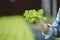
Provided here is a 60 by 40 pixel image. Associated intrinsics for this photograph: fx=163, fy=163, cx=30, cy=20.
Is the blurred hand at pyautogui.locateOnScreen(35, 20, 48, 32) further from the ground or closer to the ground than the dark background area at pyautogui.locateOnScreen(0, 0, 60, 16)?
further from the ground

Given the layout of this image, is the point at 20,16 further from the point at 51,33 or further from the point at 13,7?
the point at 51,33

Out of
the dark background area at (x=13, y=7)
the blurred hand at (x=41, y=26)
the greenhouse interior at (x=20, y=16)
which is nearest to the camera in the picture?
the blurred hand at (x=41, y=26)

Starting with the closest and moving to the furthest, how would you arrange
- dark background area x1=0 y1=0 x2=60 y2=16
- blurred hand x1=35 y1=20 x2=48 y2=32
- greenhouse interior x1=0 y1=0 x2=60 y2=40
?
blurred hand x1=35 y1=20 x2=48 y2=32
greenhouse interior x1=0 y1=0 x2=60 y2=40
dark background area x1=0 y1=0 x2=60 y2=16

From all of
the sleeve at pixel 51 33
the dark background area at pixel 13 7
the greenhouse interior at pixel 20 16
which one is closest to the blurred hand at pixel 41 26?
the sleeve at pixel 51 33

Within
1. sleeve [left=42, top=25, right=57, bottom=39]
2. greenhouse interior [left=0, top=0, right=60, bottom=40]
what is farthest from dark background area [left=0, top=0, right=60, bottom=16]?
sleeve [left=42, top=25, right=57, bottom=39]

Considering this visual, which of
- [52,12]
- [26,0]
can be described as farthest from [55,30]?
[26,0]

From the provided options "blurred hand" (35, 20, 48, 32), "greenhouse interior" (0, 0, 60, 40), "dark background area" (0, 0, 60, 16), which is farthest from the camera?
"dark background area" (0, 0, 60, 16)

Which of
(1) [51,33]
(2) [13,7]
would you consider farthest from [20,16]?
(1) [51,33]

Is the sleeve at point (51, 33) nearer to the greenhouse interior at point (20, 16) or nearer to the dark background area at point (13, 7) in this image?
the greenhouse interior at point (20, 16)

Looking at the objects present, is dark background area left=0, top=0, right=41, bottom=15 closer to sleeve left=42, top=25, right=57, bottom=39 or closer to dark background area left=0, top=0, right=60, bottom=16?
dark background area left=0, top=0, right=60, bottom=16

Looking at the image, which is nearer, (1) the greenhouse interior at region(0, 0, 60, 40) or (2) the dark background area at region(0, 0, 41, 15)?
(1) the greenhouse interior at region(0, 0, 60, 40)

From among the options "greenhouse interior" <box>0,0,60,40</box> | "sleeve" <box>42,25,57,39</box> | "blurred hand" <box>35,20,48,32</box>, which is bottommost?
"greenhouse interior" <box>0,0,60,40</box>

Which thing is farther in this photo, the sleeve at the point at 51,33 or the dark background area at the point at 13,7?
the dark background area at the point at 13,7

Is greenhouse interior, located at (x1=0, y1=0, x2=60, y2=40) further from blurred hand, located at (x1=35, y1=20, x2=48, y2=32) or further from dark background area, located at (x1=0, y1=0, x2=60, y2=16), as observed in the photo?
blurred hand, located at (x1=35, y1=20, x2=48, y2=32)
